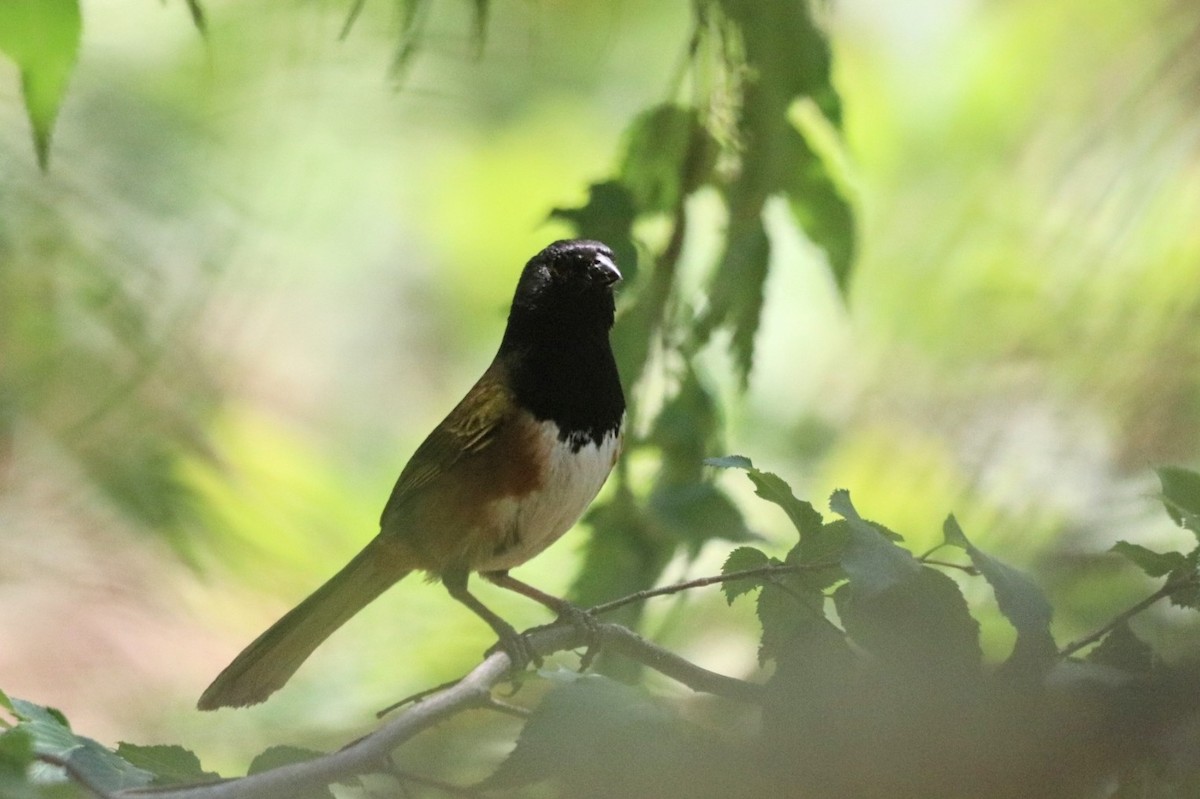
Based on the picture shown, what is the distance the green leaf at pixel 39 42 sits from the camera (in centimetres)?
67

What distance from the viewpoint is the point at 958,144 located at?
1.96 m

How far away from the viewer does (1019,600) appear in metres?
0.62

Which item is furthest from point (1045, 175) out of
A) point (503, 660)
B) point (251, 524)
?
point (251, 524)

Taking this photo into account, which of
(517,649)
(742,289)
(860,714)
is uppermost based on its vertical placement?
(742,289)

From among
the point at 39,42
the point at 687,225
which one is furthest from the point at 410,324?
the point at 39,42

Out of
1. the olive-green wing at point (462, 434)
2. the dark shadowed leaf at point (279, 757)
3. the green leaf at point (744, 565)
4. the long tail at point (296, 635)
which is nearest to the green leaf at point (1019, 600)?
the green leaf at point (744, 565)

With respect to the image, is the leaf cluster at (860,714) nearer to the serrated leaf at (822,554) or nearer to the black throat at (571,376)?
the serrated leaf at (822,554)

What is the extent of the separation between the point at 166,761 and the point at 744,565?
34cm

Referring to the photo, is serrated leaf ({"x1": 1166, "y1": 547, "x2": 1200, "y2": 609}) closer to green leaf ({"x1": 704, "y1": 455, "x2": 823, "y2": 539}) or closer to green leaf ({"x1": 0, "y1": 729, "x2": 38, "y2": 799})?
green leaf ({"x1": 704, "y1": 455, "x2": 823, "y2": 539})

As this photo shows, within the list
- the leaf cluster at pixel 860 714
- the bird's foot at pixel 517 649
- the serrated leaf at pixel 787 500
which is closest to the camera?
the leaf cluster at pixel 860 714

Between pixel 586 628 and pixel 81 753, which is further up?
pixel 586 628

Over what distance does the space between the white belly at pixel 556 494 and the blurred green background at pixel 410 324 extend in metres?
0.15

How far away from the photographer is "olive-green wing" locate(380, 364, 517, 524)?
104cm

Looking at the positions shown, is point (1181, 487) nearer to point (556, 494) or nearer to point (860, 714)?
point (860, 714)
